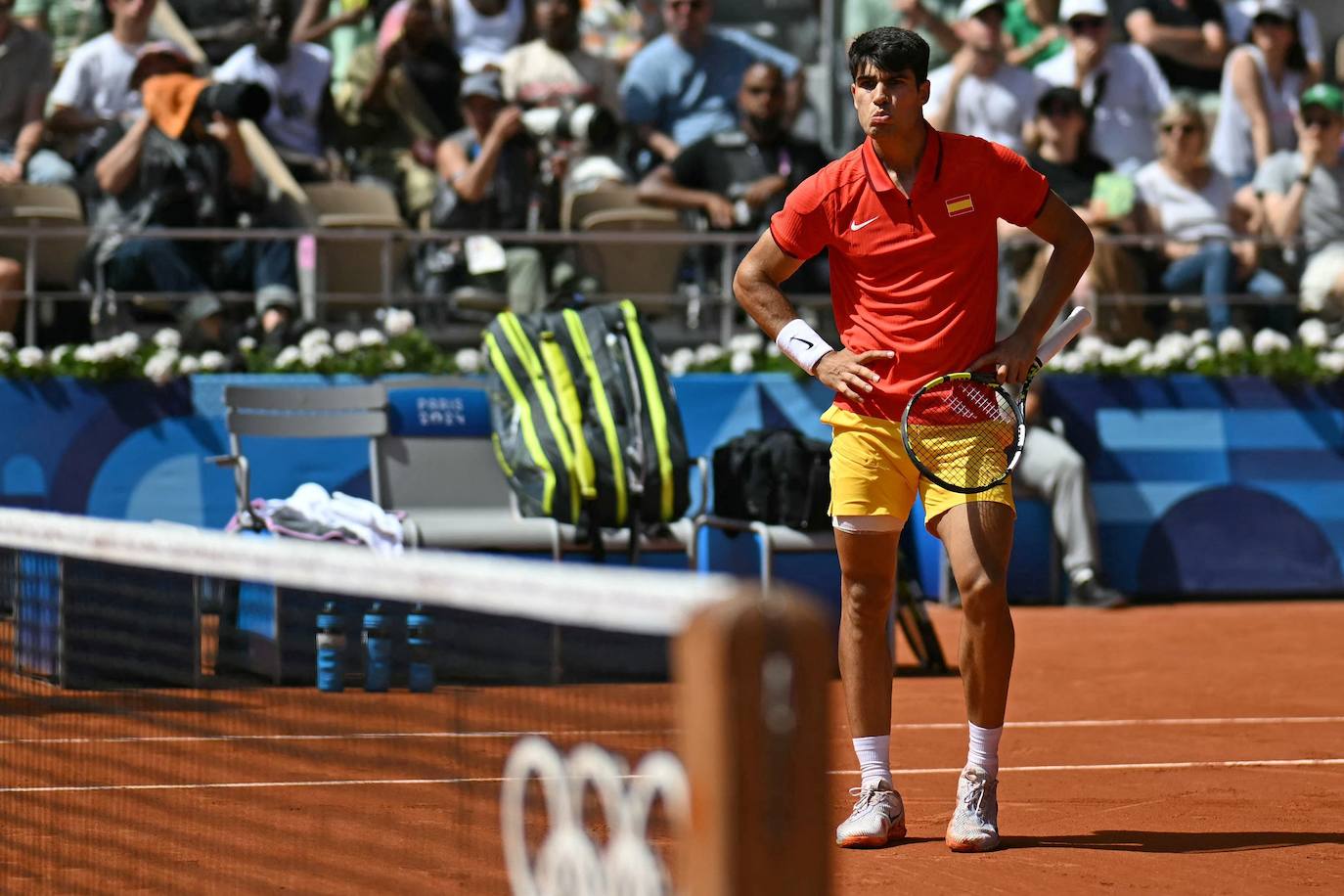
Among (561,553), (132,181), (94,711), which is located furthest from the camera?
(132,181)

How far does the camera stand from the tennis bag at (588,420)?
8461 millimetres

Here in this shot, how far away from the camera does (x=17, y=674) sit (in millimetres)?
4637

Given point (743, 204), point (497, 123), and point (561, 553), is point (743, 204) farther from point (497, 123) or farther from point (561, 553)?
point (561, 553)

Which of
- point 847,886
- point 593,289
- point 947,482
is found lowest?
point 847,886

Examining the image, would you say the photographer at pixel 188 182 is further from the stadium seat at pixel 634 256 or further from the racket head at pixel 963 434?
the racket head at pixel 963 434

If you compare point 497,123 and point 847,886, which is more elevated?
point 497,123

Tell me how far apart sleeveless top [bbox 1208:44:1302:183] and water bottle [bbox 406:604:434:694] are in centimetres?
1140

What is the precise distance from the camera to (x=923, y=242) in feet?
16.4

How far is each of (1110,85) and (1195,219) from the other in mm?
1240

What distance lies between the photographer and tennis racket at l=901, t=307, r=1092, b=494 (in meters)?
4.93

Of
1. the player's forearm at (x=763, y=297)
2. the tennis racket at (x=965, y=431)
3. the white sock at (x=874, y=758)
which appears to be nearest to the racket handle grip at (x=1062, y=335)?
the tennis racket at (x=965, y=431)

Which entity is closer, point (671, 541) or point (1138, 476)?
point (671, 541)

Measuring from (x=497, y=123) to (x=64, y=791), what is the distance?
26.3ft

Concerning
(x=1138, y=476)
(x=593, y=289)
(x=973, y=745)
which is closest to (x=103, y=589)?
(x=973, y=745)
